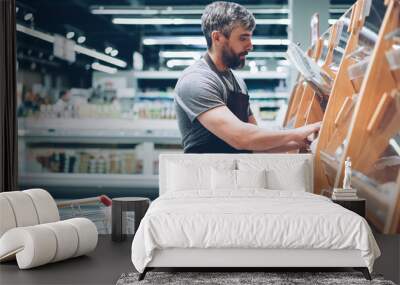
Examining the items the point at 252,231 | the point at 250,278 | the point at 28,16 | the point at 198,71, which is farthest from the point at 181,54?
the point at 250,278

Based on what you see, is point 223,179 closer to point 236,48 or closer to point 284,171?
point 284,171

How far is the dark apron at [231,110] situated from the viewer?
6.37 meters

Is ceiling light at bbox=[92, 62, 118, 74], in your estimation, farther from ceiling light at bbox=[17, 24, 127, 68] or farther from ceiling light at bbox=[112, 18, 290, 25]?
ceiling light at bbox=[112, 18, 290, 25]

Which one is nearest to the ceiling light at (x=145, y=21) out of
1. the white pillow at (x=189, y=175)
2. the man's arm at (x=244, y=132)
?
the man's arm at (x=244, y=132)

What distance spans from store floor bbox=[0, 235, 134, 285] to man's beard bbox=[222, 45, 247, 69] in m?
2.26

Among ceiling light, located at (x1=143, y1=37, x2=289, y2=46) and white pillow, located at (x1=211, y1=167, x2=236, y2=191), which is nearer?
white pillow, located at (x1=211, y1=167, x2=236, y2=191)

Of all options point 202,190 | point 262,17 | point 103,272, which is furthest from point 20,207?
point 262,17

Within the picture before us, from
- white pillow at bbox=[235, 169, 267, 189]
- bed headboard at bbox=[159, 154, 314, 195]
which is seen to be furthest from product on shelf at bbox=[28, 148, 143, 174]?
white pillow at bbox=[235, 169, 267, 189]

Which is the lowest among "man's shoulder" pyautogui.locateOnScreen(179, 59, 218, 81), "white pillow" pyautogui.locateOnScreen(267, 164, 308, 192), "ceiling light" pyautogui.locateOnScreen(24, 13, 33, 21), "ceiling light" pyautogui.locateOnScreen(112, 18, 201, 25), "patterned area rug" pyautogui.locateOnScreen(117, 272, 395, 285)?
"patterned area rug" pyautogui.locateOnScreen(117, 272, 395, 285)

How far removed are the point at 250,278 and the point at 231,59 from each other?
2.81 m

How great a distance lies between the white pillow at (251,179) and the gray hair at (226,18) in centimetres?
154

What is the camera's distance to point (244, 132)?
641 cm

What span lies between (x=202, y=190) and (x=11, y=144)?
2302mm

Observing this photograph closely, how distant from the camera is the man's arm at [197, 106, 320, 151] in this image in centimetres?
633
